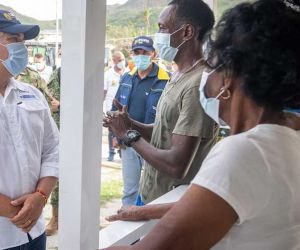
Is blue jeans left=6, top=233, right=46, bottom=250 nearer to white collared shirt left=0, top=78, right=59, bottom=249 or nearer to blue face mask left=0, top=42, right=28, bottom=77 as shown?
white collared shirt left=0, top=78, right=59, bottom=249

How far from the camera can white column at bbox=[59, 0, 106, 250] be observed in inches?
45.7

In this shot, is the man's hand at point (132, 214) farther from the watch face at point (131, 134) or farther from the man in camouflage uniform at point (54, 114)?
the man in camouflage uniform at point (54, 114)

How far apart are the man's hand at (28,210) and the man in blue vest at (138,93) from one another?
63.4 inches

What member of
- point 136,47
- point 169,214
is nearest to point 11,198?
point 169,214

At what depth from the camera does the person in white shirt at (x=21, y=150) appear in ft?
5.46

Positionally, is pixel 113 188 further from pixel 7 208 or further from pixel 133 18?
pixel 7 208

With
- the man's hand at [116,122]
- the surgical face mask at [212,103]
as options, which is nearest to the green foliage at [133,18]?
the man's hand at [116,122]

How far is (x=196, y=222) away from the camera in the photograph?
2.54 ft

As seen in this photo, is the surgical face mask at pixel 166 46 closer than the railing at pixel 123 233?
No

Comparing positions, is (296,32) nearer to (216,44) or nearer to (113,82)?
(216,44)

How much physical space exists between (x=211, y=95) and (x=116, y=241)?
638mm

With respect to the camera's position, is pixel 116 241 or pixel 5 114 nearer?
pixel 116 241

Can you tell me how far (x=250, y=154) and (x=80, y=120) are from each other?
1.94 feet

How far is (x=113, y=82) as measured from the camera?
427 centimetres
